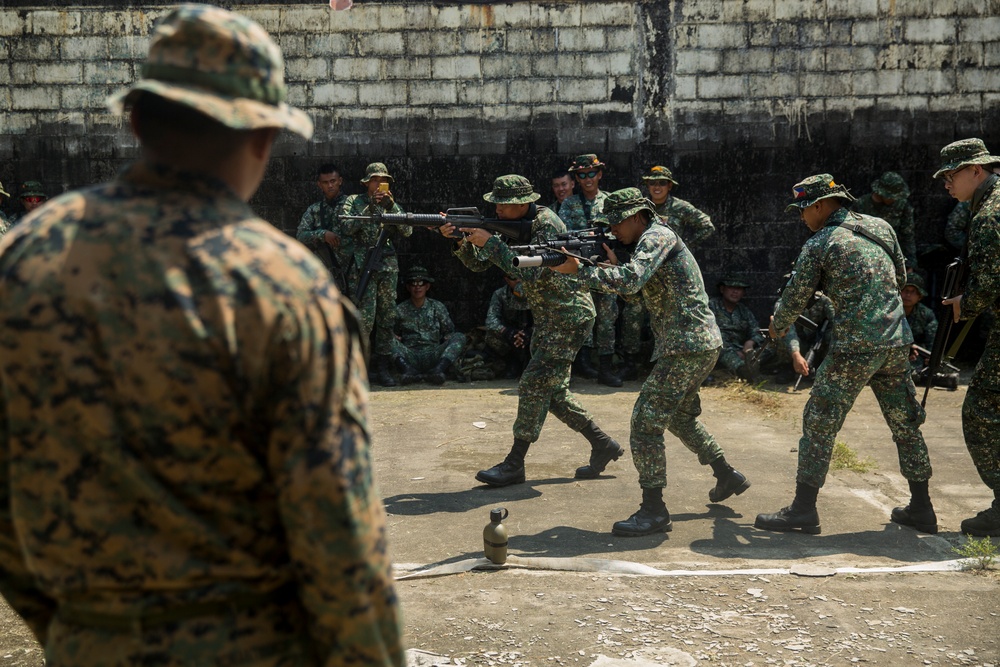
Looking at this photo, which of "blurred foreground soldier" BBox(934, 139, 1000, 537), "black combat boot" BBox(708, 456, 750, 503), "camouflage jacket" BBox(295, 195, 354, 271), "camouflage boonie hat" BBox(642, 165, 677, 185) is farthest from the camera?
"camouflage jacket" BBox(295, 195, 354, 271)

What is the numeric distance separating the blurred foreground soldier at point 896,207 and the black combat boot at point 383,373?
5090mm

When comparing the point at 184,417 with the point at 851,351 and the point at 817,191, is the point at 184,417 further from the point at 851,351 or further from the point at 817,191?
the point at 817,191

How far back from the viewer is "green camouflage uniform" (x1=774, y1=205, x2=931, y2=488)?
543cm

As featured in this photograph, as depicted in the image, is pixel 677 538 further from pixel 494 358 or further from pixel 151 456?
pixel 494 358

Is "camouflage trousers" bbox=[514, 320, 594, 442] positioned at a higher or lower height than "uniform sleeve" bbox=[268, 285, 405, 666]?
lower

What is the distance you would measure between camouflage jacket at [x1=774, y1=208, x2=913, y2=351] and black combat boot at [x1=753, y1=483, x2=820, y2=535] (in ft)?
2.66

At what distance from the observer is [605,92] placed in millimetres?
10844

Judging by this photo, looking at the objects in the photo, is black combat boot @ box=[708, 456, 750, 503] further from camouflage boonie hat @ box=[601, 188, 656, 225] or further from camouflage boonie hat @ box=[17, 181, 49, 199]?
camouflage boonie hat @ box=[17, 181, 49, 199]

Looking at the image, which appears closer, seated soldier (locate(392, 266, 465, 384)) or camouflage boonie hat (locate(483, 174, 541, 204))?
camouflage boonie hat (locate(483, 174, 541, 204))

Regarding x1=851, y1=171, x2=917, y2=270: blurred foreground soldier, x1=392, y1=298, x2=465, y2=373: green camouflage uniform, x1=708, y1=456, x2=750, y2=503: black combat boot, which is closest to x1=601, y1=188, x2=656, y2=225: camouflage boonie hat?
x1=708, y1=456, x2=750, y2=503: black combat boot

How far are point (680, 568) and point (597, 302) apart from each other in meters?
5.73

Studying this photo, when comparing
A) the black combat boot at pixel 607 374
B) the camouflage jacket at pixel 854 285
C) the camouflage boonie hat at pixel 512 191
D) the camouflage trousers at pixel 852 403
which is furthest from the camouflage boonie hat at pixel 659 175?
the camouflage trousers at pixel 852 403

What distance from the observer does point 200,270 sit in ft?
5.38

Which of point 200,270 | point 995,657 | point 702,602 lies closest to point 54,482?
point 200,270
